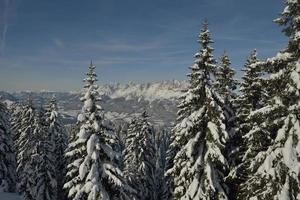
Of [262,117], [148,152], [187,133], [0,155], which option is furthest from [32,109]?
[262,117]

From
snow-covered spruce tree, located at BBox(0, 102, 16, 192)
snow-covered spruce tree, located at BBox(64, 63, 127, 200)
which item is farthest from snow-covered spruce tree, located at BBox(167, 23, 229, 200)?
snow-covered spruce tree, located at BBox(0, 102, 16, 192)

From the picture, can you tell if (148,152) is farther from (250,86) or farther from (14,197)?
(250,86)

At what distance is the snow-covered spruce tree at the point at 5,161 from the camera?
54.0 metres

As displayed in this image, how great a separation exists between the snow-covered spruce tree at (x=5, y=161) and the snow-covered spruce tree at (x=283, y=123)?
4250cm

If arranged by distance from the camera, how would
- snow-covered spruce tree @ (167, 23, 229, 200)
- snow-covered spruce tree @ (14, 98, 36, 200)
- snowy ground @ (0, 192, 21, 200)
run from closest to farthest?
snow-covered spruce tree @ (167, 23, 229, 200), snow-covered spruce tree @ (14, 98, 36, 200), snowy ground @ (0, 192, 21, 200)

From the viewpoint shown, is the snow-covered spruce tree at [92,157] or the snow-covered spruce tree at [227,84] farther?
the snow-covered spruce tree at [227,84]

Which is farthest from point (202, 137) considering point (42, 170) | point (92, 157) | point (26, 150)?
point (26, 150)

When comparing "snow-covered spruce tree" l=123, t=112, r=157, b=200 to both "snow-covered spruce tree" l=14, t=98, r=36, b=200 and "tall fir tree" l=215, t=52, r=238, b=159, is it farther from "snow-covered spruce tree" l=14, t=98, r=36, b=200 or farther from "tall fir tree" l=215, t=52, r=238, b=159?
"tall fir tree" l=215, t=52, r=238, b=159

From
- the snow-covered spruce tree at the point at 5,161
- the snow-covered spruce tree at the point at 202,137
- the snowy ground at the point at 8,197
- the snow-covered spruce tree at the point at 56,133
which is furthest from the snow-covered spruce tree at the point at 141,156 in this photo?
the snow-covered spruce tree at the point at 202,137

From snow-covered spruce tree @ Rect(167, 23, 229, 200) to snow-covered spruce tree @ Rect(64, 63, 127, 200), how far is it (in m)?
4.43

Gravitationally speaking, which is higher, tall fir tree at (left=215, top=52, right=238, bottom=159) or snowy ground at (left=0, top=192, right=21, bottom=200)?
tall fir tree at (left=215, top=52, right=238, bottom=159)

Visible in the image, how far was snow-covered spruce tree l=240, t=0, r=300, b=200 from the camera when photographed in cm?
1745

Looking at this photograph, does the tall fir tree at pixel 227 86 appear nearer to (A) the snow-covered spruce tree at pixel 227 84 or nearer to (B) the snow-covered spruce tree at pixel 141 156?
(A) the snow-covered spruce tree at pixel 227 84

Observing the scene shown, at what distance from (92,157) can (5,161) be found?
122 ft
